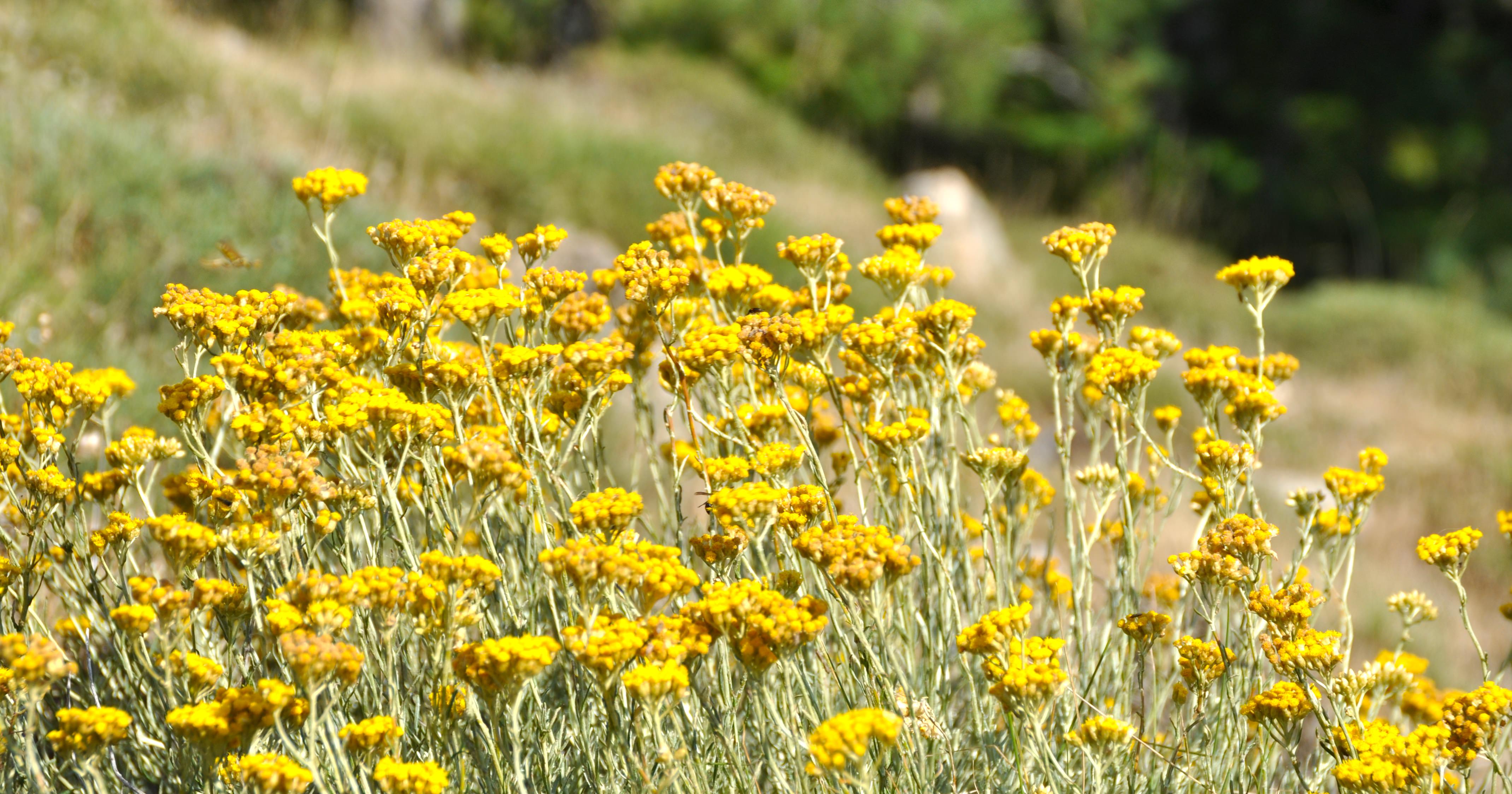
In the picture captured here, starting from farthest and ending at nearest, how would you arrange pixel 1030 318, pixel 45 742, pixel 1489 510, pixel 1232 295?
1. pixel 1232 295
2. pixel 1030 318
3. pixel 1489 510
4. pixel 45 742

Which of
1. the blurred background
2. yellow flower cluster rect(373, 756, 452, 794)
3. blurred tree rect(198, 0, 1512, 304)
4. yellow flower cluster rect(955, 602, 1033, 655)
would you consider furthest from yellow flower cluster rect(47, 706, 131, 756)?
blurred tree rect(198, 0, 1512, 304)

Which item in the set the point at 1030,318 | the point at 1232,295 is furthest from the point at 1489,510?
the point at 1232,295

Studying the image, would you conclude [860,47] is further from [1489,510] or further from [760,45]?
[1489,510]

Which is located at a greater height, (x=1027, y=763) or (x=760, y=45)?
(x=760, y=45)

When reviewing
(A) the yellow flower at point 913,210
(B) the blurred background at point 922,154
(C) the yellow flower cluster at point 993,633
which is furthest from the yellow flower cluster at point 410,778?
(B) the blurred background at point 922,154

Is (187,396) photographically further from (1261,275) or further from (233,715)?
(1261,275)

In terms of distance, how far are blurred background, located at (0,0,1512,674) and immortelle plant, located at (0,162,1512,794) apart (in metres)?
1.81

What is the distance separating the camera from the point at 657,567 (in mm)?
1571

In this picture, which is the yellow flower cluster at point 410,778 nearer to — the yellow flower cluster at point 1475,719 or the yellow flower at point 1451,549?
the yellow flower cluster at point 1475,719

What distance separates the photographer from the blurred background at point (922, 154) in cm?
562

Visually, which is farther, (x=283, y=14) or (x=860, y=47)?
(x=860, y=47)

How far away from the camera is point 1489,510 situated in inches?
272

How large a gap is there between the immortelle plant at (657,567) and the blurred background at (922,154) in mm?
1806

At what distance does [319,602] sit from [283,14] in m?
13.1
